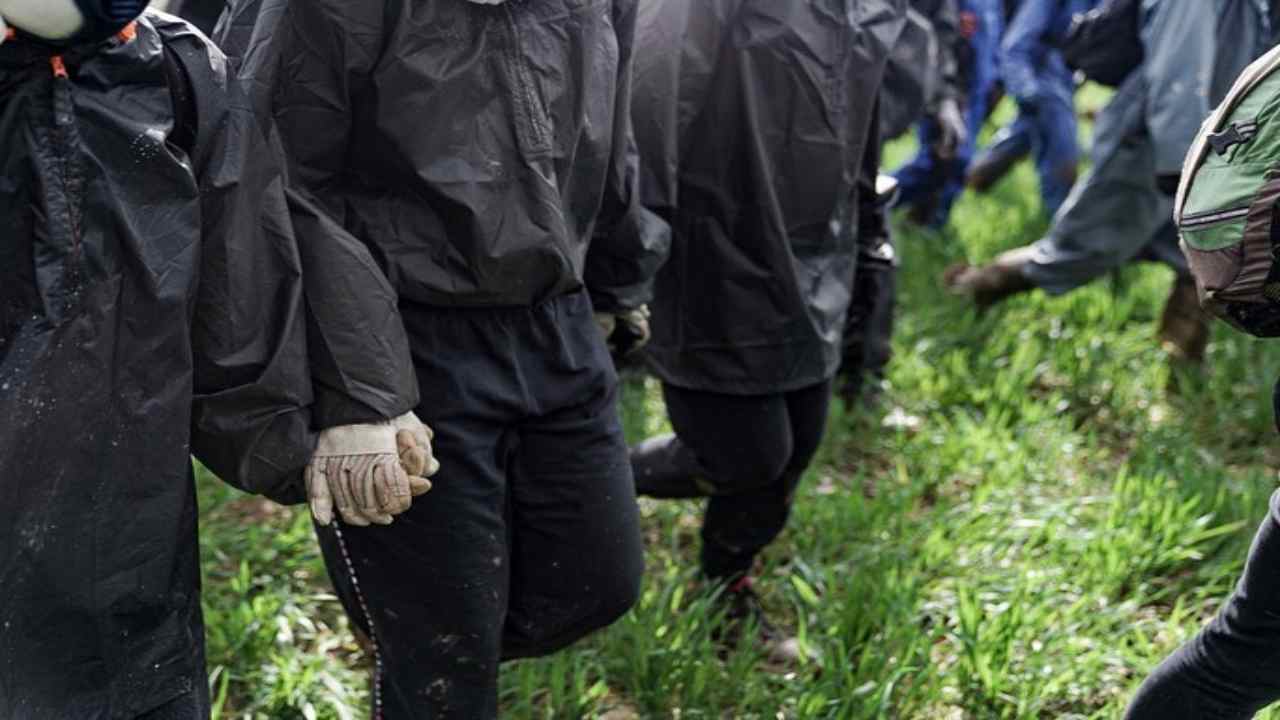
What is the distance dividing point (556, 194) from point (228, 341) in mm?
576

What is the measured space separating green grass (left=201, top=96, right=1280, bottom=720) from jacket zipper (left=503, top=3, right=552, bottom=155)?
1.20m

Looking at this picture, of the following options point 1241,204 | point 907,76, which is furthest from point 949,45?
point 1241,204

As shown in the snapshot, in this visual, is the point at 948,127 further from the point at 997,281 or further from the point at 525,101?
the point at 525,101

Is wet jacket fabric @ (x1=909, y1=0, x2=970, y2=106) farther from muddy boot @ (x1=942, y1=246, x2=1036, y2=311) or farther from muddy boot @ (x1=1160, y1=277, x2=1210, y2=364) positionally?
muddy boot @ (x1=1160, y1=277, x2=1210, y2=364)

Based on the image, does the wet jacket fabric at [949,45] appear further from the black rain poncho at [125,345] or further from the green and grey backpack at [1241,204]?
the black rain poncho at [125,345]

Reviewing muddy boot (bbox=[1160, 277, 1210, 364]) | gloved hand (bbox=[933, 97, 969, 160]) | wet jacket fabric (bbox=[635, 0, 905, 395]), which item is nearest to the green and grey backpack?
wet jacket fabric (bbox=[635, 0, 905, 395])

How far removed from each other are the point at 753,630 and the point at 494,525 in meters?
1.07

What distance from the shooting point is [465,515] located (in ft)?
7.72

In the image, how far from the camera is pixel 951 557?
3822mm

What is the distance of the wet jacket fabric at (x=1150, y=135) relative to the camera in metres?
4.29

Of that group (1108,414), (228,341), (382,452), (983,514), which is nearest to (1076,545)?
(983,514)

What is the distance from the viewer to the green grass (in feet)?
10.3

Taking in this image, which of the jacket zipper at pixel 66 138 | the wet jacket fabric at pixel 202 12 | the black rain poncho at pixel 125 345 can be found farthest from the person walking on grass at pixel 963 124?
the jacket zipper at pixel 66 138

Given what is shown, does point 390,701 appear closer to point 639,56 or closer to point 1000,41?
point 639,56
